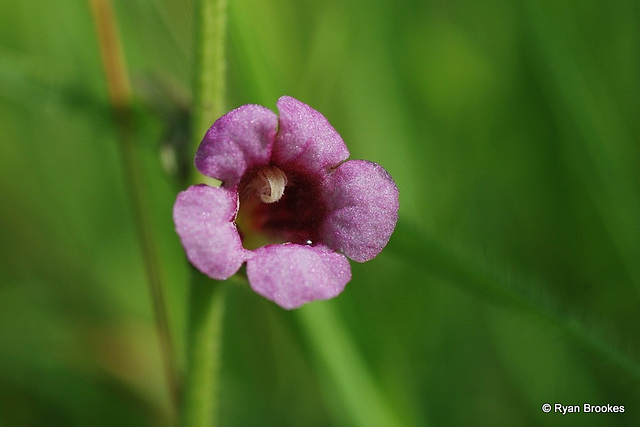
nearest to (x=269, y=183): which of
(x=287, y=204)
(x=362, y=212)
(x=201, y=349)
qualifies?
(x=287, y=204)

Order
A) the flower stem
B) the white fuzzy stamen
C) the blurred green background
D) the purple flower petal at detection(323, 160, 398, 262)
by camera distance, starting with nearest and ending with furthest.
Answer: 1. the purple flower petal at detection(323, 160, 398, 262)
2. the white fuzzy stamen
3. the flower stem
4. the blurred green background

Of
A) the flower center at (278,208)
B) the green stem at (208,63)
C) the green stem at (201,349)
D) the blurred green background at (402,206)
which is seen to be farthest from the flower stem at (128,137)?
the green stem at (208,63)

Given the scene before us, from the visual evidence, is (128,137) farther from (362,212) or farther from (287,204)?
(362,212)

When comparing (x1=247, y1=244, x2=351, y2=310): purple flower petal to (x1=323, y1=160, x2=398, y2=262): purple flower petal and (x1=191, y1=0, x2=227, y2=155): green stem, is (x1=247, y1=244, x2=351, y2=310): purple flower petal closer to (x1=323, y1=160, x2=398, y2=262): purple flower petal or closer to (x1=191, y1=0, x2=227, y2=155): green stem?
(x1=323, y1=160, x2=398, y2=262): purple flower petal

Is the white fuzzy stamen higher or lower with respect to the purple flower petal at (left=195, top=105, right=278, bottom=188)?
higher

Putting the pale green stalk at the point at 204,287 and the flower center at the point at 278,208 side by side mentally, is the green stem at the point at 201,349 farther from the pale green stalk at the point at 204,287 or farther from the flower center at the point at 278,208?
the flower center at the point at 278,208

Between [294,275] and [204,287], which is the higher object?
[204,287]

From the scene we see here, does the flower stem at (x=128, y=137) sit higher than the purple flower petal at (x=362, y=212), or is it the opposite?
the flower stem at (x=128, y=137)

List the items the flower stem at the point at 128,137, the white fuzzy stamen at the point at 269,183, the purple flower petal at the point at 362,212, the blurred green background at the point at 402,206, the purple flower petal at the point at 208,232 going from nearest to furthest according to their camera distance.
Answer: the purple flower petal at the point at 208,232 → the purple flower petal at the point at 362,212 → the white fuzzy stamen at the point at 269,183 → the flower stem at the point at 128,137 → the blurred green background at the point at 402,206

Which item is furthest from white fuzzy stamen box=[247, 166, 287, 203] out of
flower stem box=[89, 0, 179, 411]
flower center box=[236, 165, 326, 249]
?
flower stem box=[89, 0, 179, 411]
